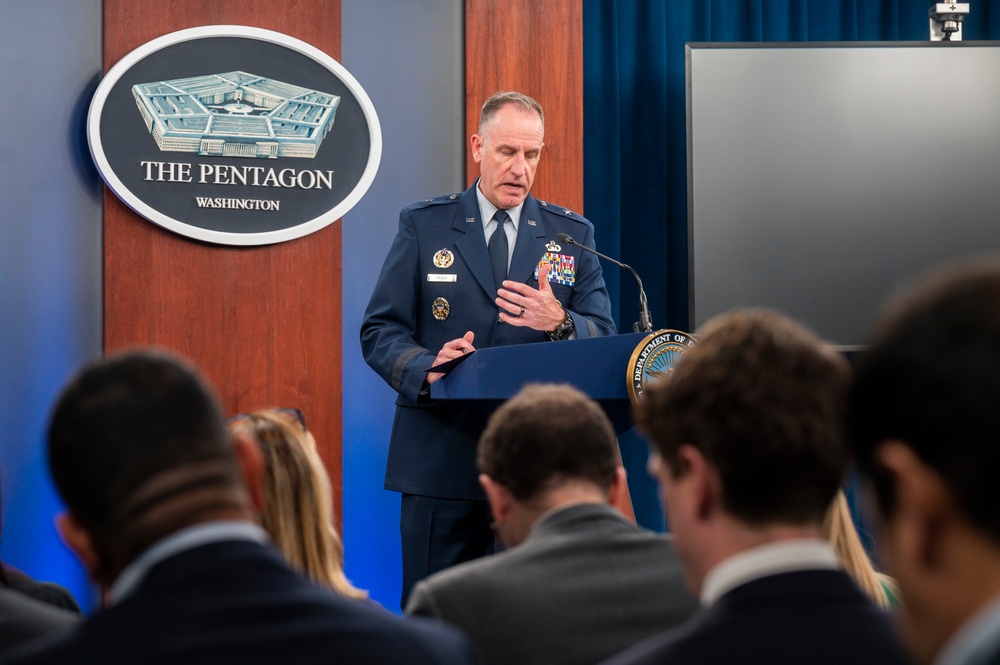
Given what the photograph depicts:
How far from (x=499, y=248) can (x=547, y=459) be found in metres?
1.69

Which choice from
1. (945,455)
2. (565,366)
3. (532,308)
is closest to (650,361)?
(565,366)

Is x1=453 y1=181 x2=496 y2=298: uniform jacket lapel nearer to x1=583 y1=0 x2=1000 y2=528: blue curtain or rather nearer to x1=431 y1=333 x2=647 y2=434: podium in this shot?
x1=431 y1=333 x2=647 y2=434: podium

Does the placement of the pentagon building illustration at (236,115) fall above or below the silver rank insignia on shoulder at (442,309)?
above

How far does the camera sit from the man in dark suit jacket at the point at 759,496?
91 centimetres

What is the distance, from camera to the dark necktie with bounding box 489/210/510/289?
3195 mm

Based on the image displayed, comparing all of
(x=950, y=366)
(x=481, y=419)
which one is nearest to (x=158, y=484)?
(x=950, y=366)

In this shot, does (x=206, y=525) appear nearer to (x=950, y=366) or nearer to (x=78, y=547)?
(x=78, y=547)

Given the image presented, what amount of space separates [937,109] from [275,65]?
2.70 meters

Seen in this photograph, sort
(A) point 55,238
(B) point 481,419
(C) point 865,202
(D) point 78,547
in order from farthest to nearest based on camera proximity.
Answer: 1. (C) point 865,202
2. (A) point 55,238
3. (B) point 481,419
4. (D) point 78,547

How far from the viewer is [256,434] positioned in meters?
1.71

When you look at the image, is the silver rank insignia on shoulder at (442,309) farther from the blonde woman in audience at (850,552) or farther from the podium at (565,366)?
the blonde woman in audience at (850,552)

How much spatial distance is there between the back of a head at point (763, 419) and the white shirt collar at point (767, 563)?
1.1 inches

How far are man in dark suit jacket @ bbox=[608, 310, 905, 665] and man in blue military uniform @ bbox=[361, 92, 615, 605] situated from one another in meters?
1.73

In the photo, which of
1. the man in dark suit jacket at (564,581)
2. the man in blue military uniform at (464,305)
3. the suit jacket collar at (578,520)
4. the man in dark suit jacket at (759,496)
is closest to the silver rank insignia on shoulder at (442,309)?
the man in blue military uniform at (464,305)
